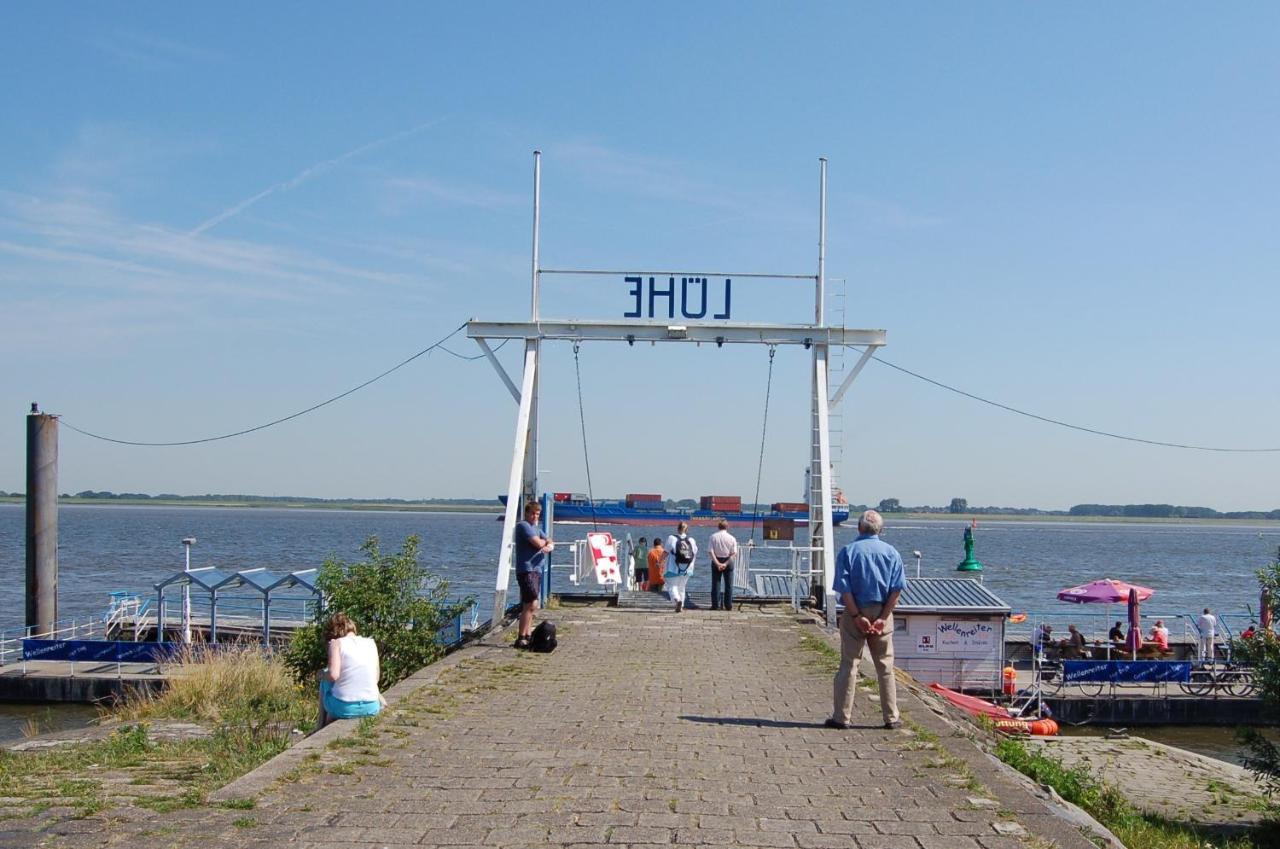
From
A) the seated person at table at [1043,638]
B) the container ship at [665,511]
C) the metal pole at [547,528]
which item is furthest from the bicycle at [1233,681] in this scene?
the metal pole at [547,528]

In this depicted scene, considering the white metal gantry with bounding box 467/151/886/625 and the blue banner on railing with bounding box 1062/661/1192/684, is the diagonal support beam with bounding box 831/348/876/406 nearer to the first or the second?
the white metal gantry with bounding box 467/151/886/625

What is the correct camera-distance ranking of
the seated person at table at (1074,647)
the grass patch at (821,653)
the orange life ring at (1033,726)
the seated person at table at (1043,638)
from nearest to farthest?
the grass patch at (821,653) < the orange life ring at (1033,726) < the seated person at table at (1043,638) < the seated person at table at (1074,647)

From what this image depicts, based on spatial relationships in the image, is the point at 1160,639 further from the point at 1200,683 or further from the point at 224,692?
the point at 224,692

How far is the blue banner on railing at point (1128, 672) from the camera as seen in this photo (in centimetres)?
2844

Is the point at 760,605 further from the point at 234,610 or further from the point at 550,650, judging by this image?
the point at 234,610

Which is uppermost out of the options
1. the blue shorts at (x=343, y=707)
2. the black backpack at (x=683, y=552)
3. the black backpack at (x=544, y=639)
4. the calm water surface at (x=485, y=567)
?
the black backpack at (x=683, y=552)

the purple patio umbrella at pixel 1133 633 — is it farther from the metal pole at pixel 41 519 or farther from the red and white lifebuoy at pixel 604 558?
the metal pole at pixel 41 519

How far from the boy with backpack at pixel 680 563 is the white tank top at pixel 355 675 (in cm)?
1035

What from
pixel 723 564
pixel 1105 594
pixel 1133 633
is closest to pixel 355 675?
pixel 723 564

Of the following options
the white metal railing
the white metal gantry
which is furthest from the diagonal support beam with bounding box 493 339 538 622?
the white metal railing

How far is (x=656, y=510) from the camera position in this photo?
23547 mm

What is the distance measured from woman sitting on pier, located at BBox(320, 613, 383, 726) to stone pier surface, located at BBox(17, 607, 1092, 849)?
21 centimetres

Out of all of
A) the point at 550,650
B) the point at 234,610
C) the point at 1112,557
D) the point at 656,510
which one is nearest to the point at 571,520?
the point at 656,510

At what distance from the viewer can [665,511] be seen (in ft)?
76.3
